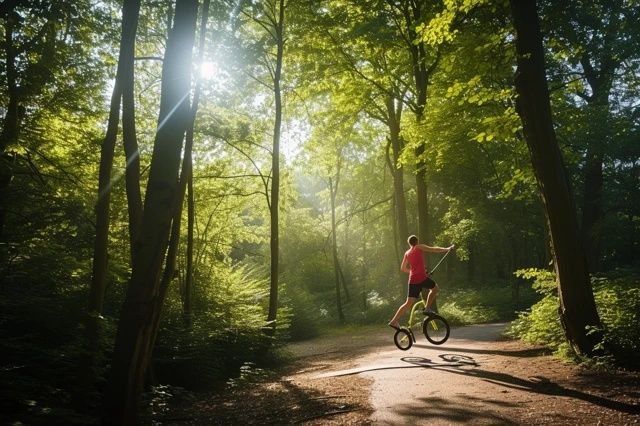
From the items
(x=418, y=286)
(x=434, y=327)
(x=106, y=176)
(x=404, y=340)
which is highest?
(x=106, y=176)

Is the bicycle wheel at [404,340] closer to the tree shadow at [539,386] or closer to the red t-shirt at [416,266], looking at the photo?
the red t-shirt at [416,266]

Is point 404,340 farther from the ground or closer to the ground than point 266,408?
farther from the ground

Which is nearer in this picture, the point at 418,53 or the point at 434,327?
the point at 434,327

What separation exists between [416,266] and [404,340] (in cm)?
201

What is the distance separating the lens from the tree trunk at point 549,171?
7373mm

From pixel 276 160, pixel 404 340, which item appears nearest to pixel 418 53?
pixel 276 160

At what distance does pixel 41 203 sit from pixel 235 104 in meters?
7.06

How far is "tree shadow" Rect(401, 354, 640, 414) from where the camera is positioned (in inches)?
197

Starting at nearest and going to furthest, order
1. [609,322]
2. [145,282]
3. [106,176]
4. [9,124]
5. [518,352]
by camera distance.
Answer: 1. [145,282]
2. [609,322]
3. [106,176]
4. [518,352]
5. [9,124]

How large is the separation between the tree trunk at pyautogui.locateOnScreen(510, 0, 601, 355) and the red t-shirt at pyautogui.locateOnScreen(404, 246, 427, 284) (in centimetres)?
255

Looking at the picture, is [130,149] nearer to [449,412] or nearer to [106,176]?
[106,176]

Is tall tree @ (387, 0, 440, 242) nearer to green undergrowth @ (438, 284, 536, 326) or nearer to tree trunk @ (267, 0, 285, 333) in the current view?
tree trunk @ (267, 0, 285, 333)

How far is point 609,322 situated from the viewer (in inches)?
285

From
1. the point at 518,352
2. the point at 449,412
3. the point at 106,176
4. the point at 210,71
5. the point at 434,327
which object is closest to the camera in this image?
the point at 449,412
